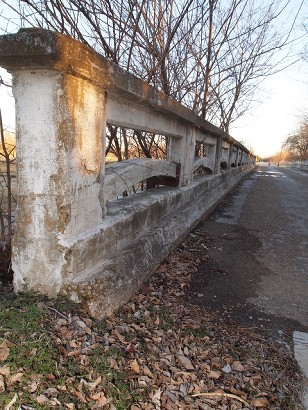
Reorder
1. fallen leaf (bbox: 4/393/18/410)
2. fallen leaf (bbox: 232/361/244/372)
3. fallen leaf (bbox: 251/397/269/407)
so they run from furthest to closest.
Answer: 1. fallen leaf (bbox: 232/361/244/372)
2. fallen leaf (bbox: 251/397/269/407)
3. fallen leaf (bbox: 4/393/18/410)

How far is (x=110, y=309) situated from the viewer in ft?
7.05

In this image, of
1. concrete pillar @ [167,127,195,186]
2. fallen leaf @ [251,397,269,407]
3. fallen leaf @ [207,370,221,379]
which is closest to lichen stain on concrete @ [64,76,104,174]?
fallen leaf @ [207,370,221,379]

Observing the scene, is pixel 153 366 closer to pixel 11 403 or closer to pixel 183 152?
pixel 11 403

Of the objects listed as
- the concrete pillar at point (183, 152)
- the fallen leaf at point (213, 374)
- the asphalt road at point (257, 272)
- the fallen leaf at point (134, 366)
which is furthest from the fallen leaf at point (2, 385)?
the concrete pillar at point (183, 152)

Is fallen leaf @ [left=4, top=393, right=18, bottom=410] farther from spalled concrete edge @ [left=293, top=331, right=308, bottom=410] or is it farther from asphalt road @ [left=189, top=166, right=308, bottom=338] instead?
asphalt road @ [left=189, top=166, right=308, bottom=338]

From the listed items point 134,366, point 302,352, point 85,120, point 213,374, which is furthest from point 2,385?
point 302,352

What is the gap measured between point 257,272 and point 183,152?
6.44 ft

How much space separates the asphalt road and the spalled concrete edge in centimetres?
8

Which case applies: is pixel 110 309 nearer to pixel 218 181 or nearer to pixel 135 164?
pixel 135 164

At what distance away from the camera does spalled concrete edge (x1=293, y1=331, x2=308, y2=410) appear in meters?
1.84

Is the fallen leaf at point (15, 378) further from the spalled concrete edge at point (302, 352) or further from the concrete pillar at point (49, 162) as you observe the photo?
the spalled concrete edge at point (302, 352)

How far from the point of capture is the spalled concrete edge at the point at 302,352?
1.84 m

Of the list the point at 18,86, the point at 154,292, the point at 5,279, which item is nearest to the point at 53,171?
the point at 18,86

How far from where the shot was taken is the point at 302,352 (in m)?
2.13
